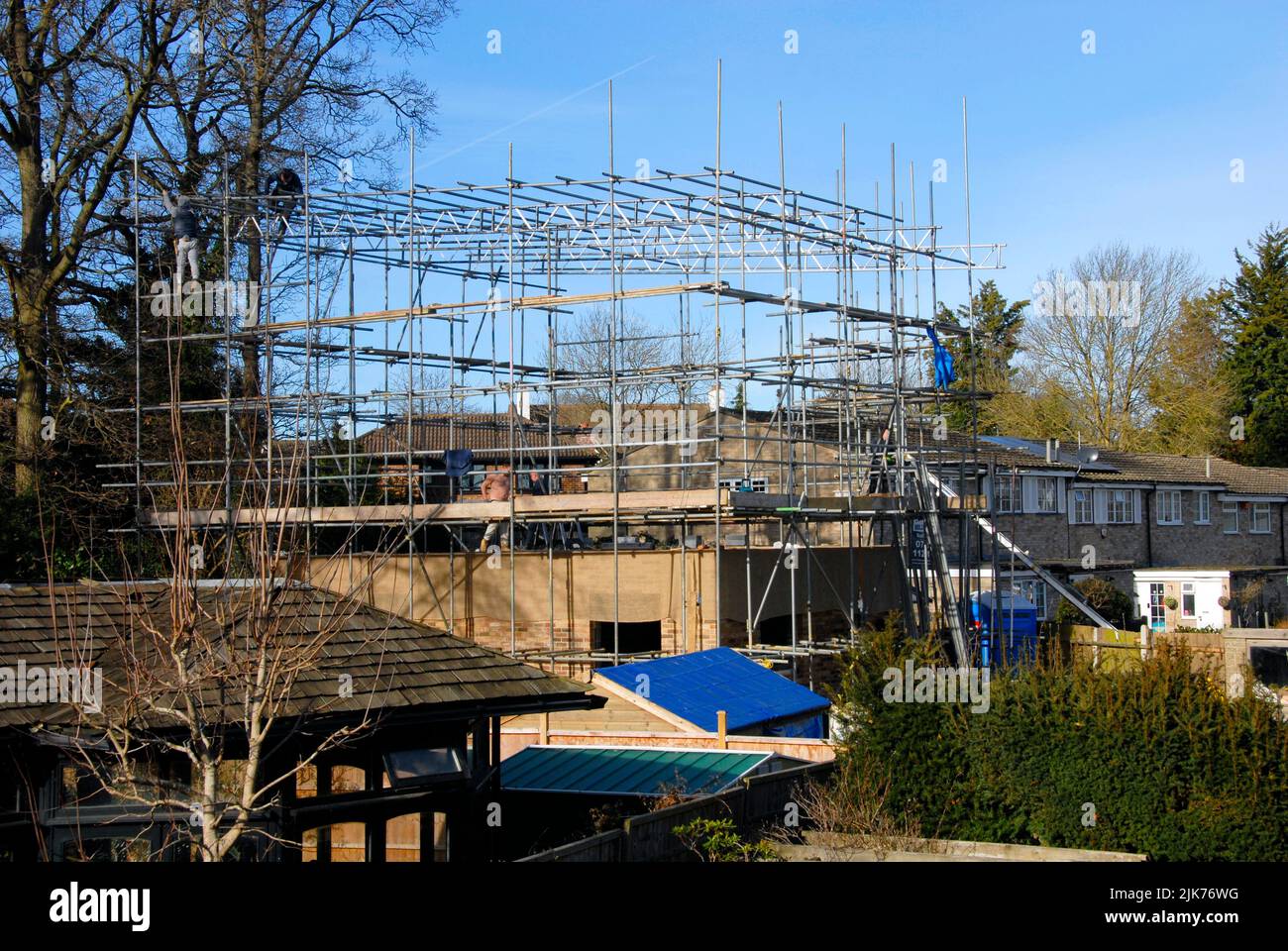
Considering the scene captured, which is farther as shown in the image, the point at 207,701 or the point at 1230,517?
the point at 1230,517

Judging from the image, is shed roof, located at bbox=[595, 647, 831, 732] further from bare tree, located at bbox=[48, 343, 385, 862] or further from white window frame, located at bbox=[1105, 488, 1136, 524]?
white window frame, located at bbox=[1105, 488, 1136, 524]

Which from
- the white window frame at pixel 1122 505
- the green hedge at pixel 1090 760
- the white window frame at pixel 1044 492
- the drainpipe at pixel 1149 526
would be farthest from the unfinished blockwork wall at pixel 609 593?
the drainpipe at pixel 1149 526

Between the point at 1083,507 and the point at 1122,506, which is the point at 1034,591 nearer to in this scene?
the point at 1083,507

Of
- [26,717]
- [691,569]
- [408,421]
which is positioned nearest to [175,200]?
[408,421]

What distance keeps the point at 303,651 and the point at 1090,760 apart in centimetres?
827

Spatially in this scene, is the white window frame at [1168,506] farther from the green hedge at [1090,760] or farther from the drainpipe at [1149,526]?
the green hedge at [1090,760]

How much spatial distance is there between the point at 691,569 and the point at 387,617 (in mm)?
10012

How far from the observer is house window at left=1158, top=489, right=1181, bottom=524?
4484 centimetres

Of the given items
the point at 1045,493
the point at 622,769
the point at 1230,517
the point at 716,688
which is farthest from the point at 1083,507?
the point at 622,769

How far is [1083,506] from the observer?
137ft

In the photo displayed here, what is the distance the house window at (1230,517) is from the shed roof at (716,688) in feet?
107

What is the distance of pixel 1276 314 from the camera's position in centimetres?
5706

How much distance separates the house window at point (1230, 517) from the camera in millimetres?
47219

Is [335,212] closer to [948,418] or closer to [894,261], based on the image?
[894,261]
